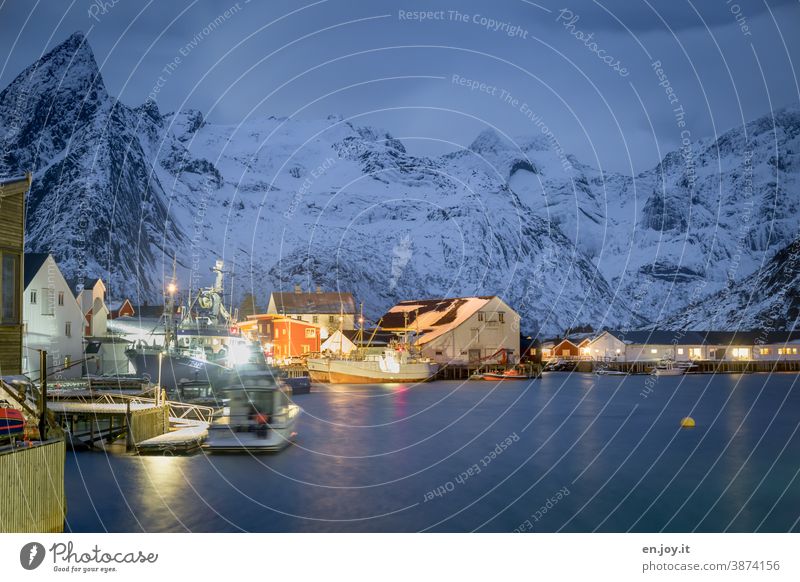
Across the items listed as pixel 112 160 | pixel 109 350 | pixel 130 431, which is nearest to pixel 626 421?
pixel 130 431

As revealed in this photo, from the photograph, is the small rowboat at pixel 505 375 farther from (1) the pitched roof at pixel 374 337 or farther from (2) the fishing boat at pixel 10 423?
(2) the fishing boat at pixel 10 423

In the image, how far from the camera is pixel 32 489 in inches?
473

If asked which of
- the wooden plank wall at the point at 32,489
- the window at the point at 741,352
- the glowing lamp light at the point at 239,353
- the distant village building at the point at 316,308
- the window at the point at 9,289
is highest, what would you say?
the distant village building at the point at 316,308

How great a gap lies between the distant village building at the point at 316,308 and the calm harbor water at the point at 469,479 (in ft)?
160

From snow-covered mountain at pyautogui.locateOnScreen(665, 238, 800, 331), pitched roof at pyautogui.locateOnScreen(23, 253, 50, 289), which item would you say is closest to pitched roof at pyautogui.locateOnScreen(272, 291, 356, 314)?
pitched roof at pyautogui.locateOnScreen(23, 253, 50, 289)

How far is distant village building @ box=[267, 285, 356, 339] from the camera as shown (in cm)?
8988

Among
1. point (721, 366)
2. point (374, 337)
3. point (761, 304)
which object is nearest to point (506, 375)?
point (374, 337)

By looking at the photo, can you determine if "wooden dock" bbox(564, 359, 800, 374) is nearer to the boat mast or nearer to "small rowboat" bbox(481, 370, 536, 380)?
Answer: "small rowboat" bbox(481, 370, 536, 380)

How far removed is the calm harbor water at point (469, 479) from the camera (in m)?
17.8

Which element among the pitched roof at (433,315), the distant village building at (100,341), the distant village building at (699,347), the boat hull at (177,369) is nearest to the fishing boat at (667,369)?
the distant village building at (699,347)

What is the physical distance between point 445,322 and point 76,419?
52.2 meters

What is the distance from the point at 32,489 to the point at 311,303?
3170 inches

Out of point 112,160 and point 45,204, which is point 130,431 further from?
point 112,160

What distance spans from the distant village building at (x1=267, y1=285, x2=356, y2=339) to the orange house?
6029 millimetres
